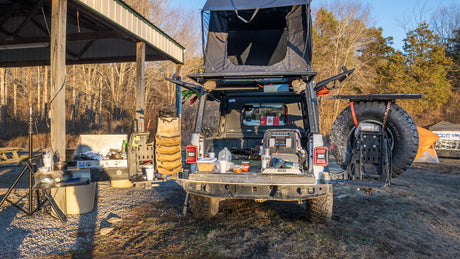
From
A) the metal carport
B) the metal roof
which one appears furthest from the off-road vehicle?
the metal roof

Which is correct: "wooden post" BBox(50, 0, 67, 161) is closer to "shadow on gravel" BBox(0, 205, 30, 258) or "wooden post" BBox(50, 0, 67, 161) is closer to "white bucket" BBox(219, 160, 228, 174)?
"shadow on gravel" BBox(0, 205, 30, 258)

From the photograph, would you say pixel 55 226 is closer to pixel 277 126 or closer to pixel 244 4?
pixel 277 126

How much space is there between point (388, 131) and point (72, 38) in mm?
10294

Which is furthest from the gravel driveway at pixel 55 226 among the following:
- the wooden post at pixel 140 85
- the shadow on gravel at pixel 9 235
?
the wooden post at pixel 140 85

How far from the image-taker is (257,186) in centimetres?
429

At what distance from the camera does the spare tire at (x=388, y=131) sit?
15.7 ft

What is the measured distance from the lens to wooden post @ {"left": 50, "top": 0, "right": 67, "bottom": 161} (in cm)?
581

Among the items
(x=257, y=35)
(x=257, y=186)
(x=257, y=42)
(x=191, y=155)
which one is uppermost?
(x=257, y=35)

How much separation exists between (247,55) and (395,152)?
386 centimetres

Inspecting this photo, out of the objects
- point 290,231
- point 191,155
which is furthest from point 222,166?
point 290,231

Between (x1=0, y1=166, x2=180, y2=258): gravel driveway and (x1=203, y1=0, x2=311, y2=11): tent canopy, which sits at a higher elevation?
(x1=203, y1=0, x2=311, y2=11): tent canopy

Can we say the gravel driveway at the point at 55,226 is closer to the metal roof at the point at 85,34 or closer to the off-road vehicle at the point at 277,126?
the off-road vehicle at the point at 277,126

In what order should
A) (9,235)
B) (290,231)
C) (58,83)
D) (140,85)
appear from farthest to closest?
1. (140,85)
2. (58,83)
3. (290,231)
4. (9,235)

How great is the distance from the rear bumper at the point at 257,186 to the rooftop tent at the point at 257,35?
2.11 meters
